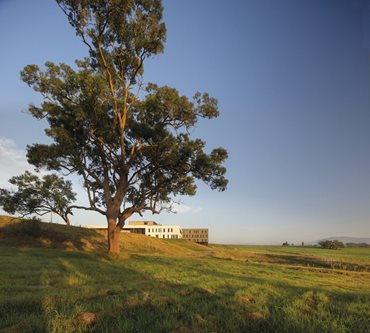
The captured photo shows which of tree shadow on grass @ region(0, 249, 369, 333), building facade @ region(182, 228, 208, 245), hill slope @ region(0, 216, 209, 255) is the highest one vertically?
building facade @ region(182, 228, 208, 245)

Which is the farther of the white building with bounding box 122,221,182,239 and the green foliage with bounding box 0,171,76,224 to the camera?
the white building with bounding box 122,221,182,239

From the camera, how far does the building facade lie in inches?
6993

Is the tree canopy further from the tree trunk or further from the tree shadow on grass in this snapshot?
the tree shadow on grass

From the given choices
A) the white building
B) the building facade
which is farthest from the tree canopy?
the building facade

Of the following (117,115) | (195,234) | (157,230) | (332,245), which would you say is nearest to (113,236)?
(117,115)

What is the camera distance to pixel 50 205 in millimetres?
44875

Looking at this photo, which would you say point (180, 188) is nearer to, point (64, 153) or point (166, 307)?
point (64, 153)

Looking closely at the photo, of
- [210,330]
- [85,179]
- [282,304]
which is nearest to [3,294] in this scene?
[210,330]

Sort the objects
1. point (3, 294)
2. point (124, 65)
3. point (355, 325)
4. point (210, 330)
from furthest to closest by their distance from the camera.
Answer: point (124, 65) → point (3, 294) → point (355, 325) → point (210, 330)

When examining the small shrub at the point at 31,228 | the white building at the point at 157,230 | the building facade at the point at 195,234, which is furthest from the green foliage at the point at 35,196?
the building facade at the point at 195,234

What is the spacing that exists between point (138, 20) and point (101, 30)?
10.8 feet

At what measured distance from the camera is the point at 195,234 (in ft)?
591

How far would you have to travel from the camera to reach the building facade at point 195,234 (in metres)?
178

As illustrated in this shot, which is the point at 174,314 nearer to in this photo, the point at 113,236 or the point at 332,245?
the point at 113,236
